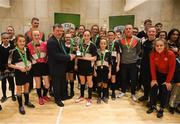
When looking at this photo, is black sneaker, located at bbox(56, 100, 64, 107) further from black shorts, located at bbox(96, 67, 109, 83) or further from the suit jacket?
black shorts, located at bbox(96, 67, 109, 83)

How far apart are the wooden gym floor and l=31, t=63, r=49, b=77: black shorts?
2.08 ft

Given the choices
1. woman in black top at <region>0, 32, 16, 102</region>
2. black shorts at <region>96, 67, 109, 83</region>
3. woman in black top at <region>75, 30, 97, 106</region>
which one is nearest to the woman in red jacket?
black shorts at <region>96, 67, 109, 83</region>

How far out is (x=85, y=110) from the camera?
4211 millimetres

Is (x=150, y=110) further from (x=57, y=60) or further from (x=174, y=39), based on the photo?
(x=57, y=60)

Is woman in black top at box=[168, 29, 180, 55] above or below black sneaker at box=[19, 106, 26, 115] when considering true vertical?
above

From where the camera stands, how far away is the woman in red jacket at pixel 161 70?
12.5ft

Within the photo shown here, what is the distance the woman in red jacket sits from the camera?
3822mm

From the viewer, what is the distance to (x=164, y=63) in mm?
3898

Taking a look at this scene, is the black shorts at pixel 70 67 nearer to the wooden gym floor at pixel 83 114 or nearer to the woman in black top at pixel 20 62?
the wooden gym floor at pixel 83 114

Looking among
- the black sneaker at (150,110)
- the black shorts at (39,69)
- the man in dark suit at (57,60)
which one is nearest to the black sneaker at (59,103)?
the man in dark suit at (57,60)

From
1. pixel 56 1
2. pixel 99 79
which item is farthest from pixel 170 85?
pixel 56 1

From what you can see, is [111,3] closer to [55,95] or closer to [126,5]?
[126,5]

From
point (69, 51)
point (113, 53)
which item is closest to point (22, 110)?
point (69, 51)

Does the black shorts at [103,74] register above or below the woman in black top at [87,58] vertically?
A: below
